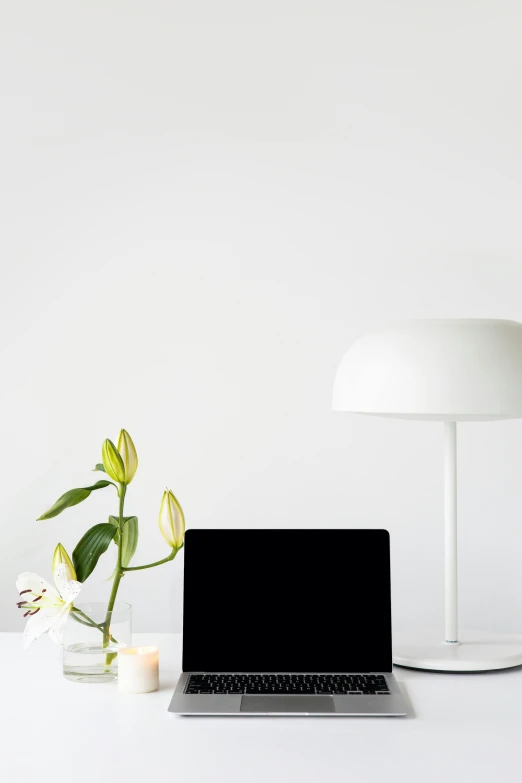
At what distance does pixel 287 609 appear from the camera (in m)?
1.21

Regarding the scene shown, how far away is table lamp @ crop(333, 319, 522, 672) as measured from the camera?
1147 mm

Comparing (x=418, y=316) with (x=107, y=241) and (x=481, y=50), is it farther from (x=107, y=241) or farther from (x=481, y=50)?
(x=107, y=241)

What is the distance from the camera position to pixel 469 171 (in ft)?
5.87

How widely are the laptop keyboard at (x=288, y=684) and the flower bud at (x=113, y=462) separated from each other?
308mm

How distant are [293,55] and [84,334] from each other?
77 centimetres

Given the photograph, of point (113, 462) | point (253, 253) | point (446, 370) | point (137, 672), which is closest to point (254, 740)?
point (137, 672)

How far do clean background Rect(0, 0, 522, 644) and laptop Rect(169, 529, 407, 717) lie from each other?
0.58 metres

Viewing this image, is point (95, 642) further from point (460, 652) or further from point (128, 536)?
point (460, 652)

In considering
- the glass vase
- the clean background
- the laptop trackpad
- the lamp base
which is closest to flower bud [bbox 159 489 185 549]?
the glass vase

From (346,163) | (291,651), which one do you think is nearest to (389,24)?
(346,163)

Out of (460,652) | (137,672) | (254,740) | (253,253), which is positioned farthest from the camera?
(253,253)

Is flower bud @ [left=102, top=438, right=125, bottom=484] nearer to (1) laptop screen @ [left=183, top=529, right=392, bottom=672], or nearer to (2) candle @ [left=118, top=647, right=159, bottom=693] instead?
(1) laptop screen @ [left=183, top=529, right=392, bottom=672]

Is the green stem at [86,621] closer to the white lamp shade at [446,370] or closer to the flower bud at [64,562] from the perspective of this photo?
the flower bud at [64,562]

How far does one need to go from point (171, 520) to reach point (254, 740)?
1.14 feet
